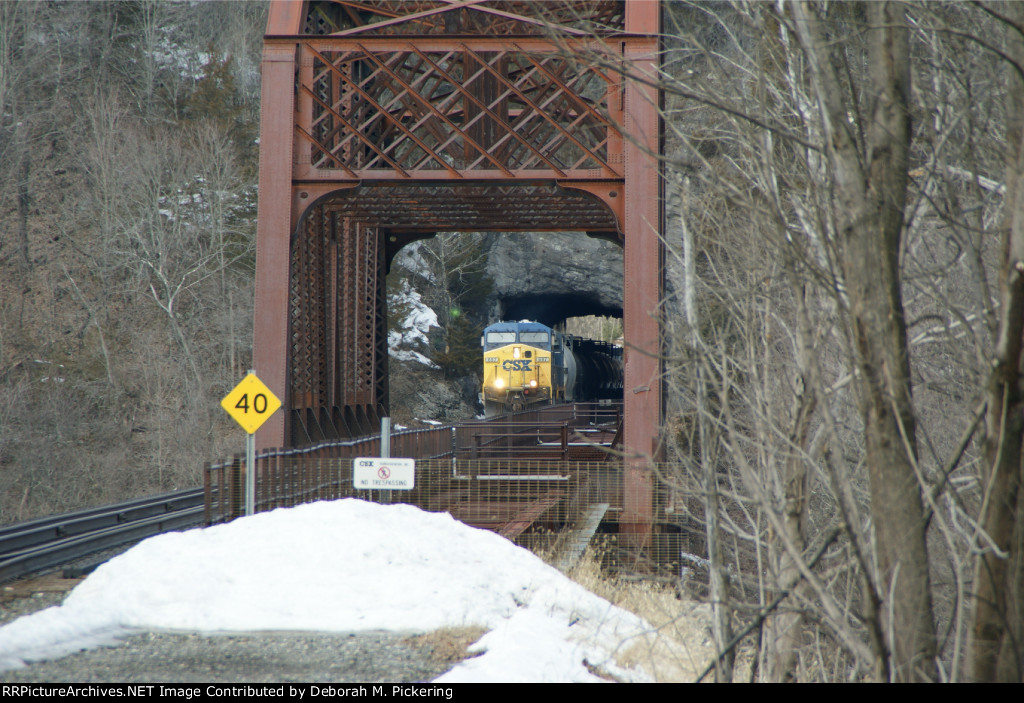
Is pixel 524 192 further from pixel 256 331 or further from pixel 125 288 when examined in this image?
pixel 125 288

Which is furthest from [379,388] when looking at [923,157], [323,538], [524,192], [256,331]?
[923,157]

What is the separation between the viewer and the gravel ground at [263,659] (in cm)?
559

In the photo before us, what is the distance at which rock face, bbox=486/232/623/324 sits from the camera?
151 feet

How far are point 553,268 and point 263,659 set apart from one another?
136 ft

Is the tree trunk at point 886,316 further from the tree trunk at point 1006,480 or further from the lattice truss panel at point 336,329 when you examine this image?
the lattice truss panel at point 336,329

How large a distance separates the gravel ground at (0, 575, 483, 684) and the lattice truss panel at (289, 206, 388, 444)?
7.62 meters

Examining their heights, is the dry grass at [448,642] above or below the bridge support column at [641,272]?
below

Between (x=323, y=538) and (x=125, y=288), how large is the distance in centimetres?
3179

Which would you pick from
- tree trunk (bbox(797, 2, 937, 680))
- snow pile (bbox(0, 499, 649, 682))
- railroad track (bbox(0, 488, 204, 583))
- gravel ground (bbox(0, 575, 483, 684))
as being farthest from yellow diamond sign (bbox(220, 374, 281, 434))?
tree trunk (bbox(797, 2, 937, 680))

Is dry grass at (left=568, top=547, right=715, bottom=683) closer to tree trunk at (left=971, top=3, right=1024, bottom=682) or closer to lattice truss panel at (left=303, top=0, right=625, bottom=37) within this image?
tree trunk at (left=971, top=3, right=1024, bottom=682)

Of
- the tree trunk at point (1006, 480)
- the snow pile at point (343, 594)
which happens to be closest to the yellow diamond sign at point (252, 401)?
the snow pile at point (343, 594)

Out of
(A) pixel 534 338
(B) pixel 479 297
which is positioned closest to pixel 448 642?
(A) pixel 534 338

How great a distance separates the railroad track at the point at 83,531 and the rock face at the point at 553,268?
32.9 m

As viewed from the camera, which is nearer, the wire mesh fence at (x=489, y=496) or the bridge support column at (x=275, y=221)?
the wire mesh fence at (x=489, y=496)
